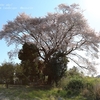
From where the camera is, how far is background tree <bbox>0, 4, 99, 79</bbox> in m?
17.1

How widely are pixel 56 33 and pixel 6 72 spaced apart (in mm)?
6028

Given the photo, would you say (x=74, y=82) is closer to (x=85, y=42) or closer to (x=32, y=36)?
(x=85, y=42)

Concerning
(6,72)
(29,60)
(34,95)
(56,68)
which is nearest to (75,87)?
(34,95)

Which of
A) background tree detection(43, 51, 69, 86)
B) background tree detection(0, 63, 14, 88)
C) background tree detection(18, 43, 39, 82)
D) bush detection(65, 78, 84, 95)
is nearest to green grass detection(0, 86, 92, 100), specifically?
bush detection(65, 78, 84, 95)

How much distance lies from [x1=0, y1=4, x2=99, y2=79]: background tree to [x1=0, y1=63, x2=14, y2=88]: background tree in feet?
11.8

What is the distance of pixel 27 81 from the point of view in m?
16.3

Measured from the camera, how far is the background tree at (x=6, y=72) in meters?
14.9

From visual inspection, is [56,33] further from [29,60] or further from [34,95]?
[34,95]

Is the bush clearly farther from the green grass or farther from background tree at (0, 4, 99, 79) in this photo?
background tree at (0, 4, 99, 79)

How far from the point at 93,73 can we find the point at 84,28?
15.2 ft

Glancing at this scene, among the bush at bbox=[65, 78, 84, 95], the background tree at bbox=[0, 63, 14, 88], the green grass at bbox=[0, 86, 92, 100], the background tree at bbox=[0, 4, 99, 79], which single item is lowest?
the green grass at bbox=[0, 86, 92, 100]

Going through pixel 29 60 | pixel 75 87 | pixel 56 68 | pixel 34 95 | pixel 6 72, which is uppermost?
pixel 29 60

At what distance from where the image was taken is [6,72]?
49.2ft

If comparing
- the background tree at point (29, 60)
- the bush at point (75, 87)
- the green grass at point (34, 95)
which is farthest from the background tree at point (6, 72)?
the bush at point (75, 87)
